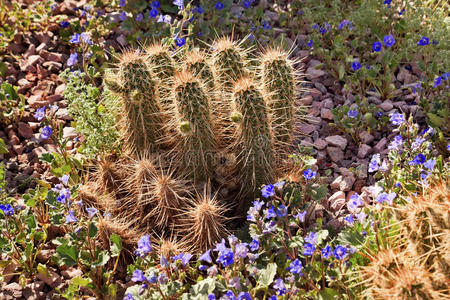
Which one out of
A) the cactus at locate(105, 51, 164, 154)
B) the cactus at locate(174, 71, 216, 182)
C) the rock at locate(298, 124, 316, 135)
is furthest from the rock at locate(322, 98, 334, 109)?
the cactus at locate(105, 51, 164, 154)

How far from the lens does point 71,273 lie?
137 inches

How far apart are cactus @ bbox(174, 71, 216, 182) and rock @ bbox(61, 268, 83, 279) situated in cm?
99

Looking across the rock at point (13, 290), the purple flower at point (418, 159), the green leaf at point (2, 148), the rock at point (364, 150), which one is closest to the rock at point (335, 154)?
the rock at point (364, 150)

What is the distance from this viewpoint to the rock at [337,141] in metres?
4.32

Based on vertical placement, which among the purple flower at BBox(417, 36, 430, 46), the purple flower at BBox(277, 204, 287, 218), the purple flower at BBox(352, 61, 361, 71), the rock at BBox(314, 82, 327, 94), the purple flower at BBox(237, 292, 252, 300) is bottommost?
the purple flower at BBox(237, 292, 252, 300)

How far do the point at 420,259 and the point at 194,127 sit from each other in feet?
4.96

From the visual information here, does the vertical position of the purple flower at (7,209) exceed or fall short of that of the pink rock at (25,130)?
it falls short

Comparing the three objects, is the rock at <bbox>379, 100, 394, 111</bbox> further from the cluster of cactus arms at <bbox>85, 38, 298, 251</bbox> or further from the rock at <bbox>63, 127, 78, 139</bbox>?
the rock at <bbox>63, 127, 78, 139</bbox>

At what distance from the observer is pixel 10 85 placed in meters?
4.57

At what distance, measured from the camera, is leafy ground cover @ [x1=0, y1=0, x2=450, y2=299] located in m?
2.94

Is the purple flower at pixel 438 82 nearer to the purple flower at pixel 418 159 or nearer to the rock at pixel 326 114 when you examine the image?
the rock at pixel 326 114

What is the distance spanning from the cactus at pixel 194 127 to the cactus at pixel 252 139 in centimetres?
19

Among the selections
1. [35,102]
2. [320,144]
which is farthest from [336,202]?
[35,102]

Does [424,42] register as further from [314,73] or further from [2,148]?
[2,148]
